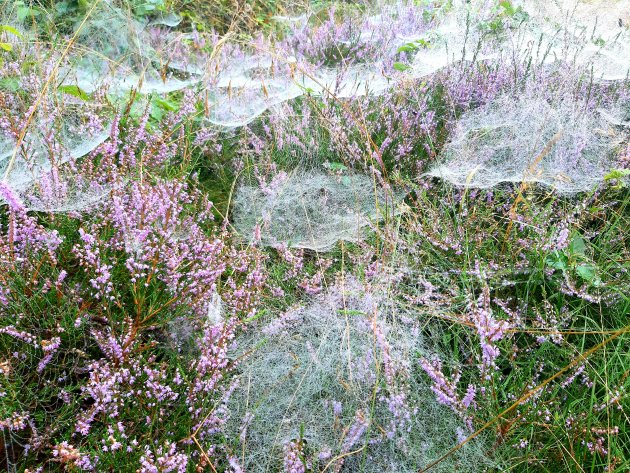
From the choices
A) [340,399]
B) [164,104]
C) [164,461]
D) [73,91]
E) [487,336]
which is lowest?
[340,399]

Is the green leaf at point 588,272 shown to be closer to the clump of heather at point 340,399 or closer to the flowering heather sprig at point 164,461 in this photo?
the clump of heather at point 340,399

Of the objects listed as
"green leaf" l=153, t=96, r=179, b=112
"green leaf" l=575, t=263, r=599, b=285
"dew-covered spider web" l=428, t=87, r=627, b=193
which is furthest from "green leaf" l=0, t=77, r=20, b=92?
"green leaf" l=575, t=263, r=599, b=285

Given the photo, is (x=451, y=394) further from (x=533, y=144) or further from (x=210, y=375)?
(x=533, y=144)

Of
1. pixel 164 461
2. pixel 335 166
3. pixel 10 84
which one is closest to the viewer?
pixel 164 461

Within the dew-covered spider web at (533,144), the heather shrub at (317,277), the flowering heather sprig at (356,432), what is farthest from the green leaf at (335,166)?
the flowering heather sprig at (356,432)

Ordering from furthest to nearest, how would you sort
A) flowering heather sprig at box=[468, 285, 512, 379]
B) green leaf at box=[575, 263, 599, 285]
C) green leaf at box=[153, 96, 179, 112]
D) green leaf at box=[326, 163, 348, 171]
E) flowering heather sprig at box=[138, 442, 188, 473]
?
green leaf at box=[153, 96, 179, 112] < green leaf at box=[326, 163, 348, 171] < green leaf at box=[575, 263, 599, 285] < flowering heather sprig at box=[468, 285, 512, 379] < flowering heather sprig at box=[138, 442, 188, 473]

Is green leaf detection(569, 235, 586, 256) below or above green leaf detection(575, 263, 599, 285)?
above

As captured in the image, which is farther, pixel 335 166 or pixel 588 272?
pixel 335 166

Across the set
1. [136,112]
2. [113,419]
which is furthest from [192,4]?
[113,419]

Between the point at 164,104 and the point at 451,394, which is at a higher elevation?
the point at 164,104

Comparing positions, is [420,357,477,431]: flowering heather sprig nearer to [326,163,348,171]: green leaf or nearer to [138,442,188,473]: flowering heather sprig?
[138,442,188,473]: flowering heather sprig

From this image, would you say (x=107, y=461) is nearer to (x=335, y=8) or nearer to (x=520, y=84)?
(x=520, y=84)

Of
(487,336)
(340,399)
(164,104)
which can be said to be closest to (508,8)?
(164,104)

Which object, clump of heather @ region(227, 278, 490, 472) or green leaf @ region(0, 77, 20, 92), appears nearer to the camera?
clump of heather @ region(227, 278, 490, 472)
